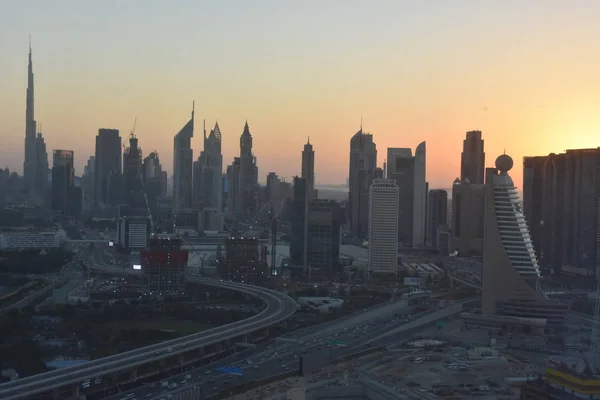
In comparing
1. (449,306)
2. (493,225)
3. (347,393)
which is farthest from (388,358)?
(449,306)

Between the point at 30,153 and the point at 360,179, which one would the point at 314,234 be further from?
the point at 30,153

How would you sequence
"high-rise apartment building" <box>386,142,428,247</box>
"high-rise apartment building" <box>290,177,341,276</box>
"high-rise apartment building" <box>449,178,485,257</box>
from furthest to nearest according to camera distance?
1. "high-rise apartment building" <box>386,142,428,247</box>
2. "high-rise apartment building" <box>449,178,485,257</box>
3. "high-rise apartment building" <box>290,177,341,276</box>

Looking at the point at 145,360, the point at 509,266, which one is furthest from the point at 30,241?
the point at 509,266

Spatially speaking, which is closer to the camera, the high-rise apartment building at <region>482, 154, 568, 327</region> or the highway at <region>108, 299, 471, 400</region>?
→ the highway at <region>108, 299, 471, 400</region>

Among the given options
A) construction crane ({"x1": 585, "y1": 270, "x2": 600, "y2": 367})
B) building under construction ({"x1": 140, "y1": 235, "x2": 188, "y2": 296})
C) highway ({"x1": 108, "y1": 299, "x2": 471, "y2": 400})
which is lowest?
highway ({"x1": 108, "y1": 299, "x2": 471, "y2": 400})

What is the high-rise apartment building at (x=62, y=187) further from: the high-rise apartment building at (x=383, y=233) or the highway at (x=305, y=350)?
the highway at (x=305, y=350)

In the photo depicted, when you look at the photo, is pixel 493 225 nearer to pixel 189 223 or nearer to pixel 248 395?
pixel 248 395

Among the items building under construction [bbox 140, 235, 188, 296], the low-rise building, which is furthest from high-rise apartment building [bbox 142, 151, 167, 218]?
building under construction [bbox 140, 235, 188, 296]

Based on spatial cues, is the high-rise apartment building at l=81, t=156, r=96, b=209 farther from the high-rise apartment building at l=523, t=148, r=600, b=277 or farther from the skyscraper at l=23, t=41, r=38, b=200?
the high-rise apartment building at l=523, t=148, r=600, b=277
